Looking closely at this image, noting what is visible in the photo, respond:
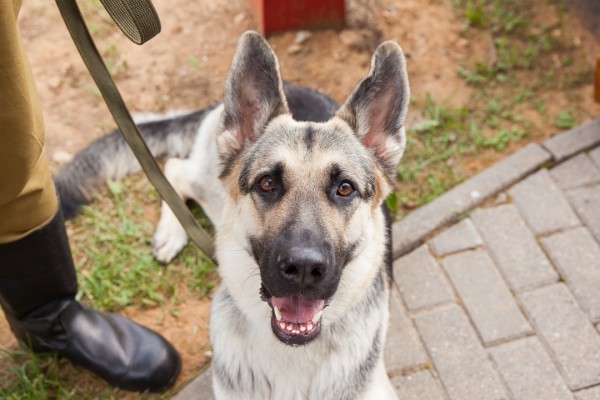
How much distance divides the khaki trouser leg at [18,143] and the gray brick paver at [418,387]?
191 centimetres

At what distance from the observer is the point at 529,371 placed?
3287 millimetres

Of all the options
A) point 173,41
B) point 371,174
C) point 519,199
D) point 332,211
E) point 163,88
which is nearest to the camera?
point 332,211

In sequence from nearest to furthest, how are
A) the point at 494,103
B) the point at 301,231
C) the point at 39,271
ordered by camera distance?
the point at 301,231
the point at 39,271
the point at 494,103

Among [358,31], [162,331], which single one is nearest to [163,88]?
[358,31]

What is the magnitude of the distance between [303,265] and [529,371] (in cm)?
170

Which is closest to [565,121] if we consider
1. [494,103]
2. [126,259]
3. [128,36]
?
[494,103]

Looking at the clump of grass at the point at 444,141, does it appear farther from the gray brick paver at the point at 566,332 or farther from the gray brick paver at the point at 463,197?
the gray brick paver at the point at 566,332

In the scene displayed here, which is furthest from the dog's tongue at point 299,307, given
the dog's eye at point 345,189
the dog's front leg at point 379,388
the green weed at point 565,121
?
the green weed at point 565,121

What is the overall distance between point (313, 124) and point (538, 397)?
179 cm

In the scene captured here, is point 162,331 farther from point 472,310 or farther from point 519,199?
point 519,199

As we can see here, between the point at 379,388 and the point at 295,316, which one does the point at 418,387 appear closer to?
the point at 379,388

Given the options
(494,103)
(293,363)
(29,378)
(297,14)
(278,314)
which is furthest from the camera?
(297,14)

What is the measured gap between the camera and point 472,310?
3.56m

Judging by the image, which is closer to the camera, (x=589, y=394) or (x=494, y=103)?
(x=589, y=394)
